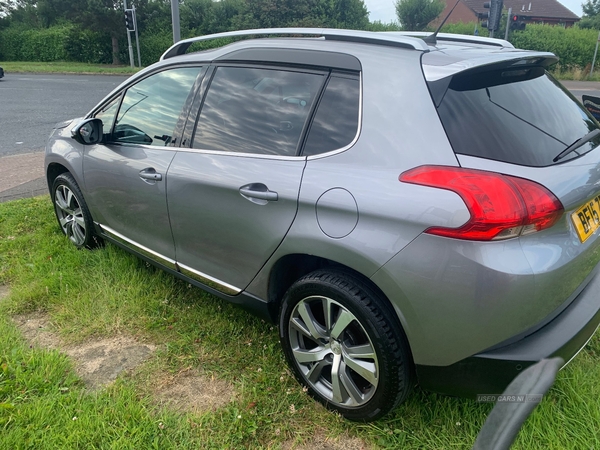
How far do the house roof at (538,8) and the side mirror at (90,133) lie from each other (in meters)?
52.5

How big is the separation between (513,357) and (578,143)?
103 cm

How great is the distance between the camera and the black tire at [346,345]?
6.32ft

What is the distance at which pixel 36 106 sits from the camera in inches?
497

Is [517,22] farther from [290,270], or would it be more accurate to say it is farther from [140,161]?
[290,270]

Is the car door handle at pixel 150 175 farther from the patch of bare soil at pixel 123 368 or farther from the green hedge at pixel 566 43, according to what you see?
the green hedge at pixel 566 43

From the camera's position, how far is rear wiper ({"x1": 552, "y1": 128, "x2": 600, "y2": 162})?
1907 mm

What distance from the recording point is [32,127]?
995 cm

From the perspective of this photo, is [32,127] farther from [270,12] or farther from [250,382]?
[270,12]

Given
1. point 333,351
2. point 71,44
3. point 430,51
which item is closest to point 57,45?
point 71,44

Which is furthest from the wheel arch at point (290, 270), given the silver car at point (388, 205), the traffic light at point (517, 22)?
the traffic light at point (517, 22)

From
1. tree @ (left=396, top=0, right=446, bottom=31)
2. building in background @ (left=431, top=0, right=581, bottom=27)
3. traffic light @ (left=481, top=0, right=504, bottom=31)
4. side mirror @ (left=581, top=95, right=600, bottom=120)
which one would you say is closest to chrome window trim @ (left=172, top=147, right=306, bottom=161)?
side mirror @ (left=581, top=95, right=600, bottom=120)

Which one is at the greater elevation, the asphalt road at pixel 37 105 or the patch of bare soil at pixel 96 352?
the patch of bare soil at pixel 96 352

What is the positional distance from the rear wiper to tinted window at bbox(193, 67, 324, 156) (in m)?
1.10

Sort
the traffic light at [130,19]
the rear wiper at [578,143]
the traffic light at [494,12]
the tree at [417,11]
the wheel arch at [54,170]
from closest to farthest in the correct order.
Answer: the rear wiper at [578,143] → the wheel arch at [54,170] → the traffic light at [494,12] → the traffic light at [130,19] → the tree at [417,11]
